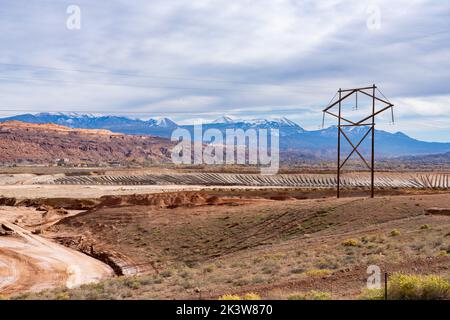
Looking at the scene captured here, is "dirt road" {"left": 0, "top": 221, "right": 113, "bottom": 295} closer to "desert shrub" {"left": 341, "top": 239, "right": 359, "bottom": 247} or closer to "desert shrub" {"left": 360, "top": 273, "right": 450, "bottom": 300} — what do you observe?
"desert shrub" {"left": 341, "top": 239, "right": 359, "bottom": 247}

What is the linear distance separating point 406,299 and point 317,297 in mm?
1946

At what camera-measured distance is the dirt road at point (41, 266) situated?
23844mm

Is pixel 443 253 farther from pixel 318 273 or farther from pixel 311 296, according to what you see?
pixel 311 296

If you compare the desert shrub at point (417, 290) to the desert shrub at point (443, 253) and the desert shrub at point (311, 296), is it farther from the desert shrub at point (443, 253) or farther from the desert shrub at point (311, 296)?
the desert shrub at point (443, 253)

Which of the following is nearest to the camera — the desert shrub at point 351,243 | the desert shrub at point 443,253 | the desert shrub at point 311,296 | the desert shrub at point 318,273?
the desert shrub at point 311,296

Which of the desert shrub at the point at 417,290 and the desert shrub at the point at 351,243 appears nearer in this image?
the desert shrub at the point at 417,290

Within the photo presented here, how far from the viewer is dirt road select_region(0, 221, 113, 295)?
23844mm

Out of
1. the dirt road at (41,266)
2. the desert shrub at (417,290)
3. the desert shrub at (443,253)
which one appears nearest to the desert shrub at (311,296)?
the desert shrub at (417,290)

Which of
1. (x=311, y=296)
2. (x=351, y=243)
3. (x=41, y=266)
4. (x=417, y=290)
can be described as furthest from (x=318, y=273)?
(x=41, y=266)

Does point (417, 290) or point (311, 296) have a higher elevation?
point (417, 290)

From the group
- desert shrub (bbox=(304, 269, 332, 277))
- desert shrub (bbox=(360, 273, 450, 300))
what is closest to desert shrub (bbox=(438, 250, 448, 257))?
desert shrub (bbox=(304, 269, 332, 277))

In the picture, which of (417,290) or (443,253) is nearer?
(417,290)

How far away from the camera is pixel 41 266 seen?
27906 mm
